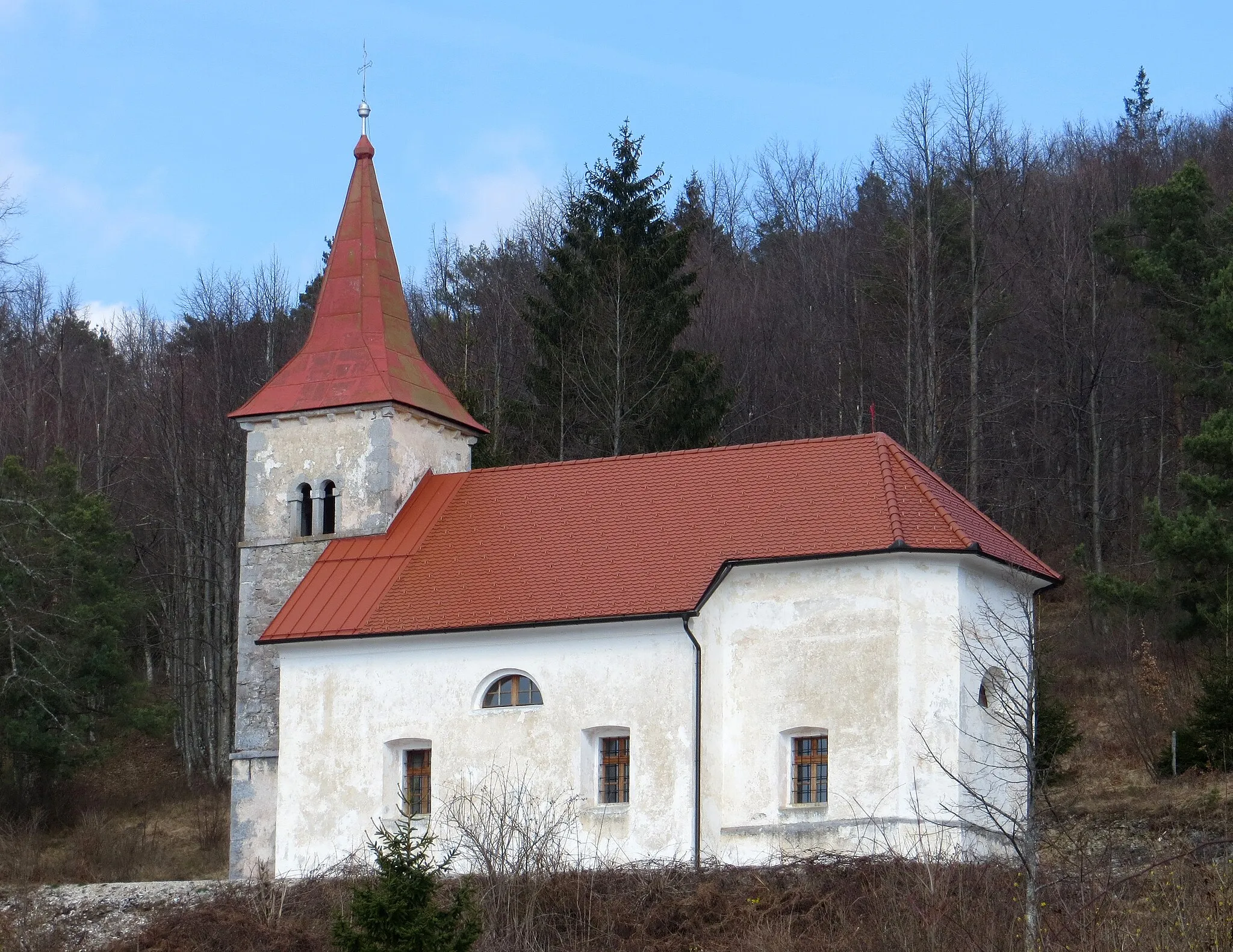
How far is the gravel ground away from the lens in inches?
863

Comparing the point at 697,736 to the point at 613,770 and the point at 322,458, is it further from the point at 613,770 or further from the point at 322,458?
the point at 322,458

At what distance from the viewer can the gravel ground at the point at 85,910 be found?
21.9m

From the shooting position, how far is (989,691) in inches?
962

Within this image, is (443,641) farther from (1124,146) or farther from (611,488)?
(1124,146)

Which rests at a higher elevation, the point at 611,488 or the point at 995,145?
the point at 995,145

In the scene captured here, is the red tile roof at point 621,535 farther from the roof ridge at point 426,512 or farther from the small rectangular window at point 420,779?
the small rectangular window at point 420,779

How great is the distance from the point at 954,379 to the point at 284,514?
20.4 m

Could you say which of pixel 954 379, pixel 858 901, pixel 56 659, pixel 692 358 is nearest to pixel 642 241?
pixel 692 358

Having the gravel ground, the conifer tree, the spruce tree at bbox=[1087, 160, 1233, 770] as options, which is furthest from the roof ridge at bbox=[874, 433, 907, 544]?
the conifer tree

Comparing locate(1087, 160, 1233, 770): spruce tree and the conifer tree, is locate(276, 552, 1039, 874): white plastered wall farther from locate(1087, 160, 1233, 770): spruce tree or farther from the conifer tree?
the conifer tree

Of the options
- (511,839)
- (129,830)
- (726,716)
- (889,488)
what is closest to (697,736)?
(726,716)

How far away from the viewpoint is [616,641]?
80.9ft

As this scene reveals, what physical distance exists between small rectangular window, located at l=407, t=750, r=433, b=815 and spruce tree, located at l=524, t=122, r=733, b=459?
42.4 ft

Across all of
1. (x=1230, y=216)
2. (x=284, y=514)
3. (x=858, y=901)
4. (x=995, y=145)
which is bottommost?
(x=858, y=901)
